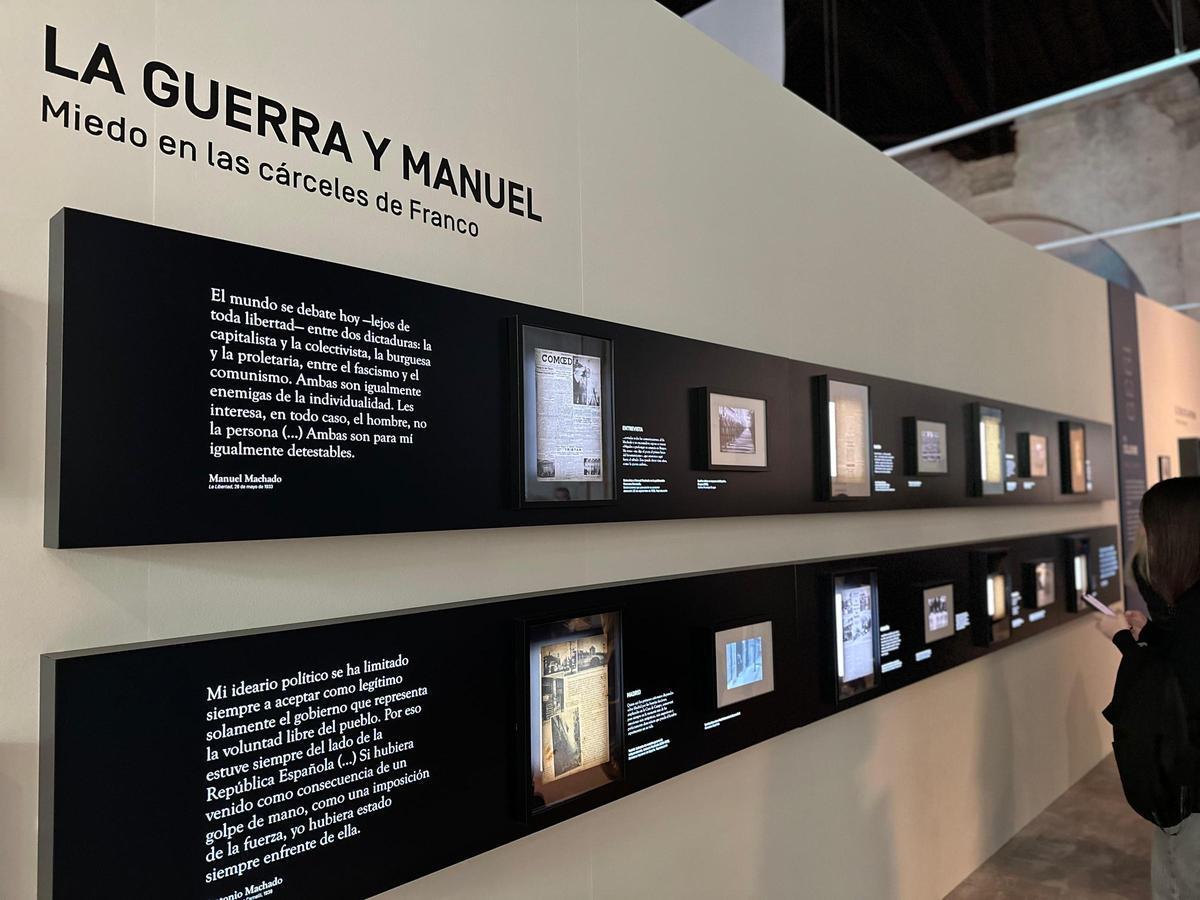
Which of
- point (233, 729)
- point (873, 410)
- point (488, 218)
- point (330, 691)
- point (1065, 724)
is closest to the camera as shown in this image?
point (233, 729)

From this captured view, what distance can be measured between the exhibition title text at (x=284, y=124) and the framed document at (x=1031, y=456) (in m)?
3.58

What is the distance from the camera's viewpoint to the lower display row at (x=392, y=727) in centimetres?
137

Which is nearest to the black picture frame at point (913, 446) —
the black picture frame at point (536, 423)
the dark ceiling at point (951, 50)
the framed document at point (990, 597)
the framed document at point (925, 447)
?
the framed document at point (925, 447)

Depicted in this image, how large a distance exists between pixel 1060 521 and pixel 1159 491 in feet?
8.30

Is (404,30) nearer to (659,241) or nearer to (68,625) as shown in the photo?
(659,241)

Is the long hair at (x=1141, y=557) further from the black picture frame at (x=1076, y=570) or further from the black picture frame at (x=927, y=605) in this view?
the black picture frame at (x=1076, y=570)

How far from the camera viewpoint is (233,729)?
1.50 meters

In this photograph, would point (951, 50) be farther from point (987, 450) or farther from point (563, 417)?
point (563, 417)

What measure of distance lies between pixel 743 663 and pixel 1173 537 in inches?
62.3

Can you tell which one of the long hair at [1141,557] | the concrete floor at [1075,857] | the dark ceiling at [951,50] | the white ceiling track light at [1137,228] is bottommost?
the concrete floor at [1075,857]

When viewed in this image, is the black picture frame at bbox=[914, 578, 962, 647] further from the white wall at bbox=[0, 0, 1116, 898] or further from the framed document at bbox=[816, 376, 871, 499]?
the framed document at bbox=[816, 376, 871, 499]

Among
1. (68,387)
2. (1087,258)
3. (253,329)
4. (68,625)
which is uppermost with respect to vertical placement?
(1087,258)

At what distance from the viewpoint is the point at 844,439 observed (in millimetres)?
3148

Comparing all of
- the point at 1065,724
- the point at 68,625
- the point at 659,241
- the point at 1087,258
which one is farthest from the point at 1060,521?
the point at 1087,258
